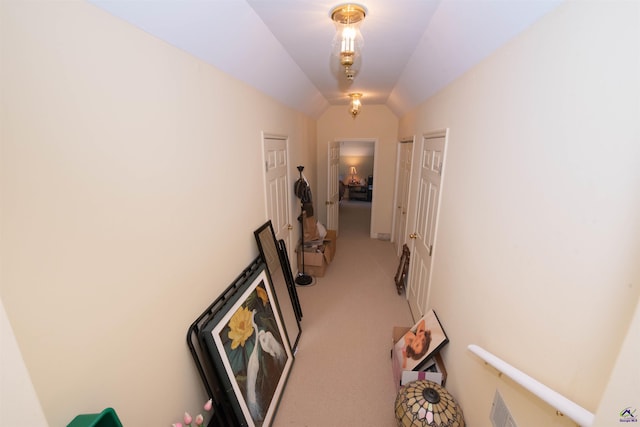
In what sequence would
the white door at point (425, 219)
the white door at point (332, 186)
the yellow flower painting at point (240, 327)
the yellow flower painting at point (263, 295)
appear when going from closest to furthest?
the yellow flower painting at point (240, 327) → the yellow flower painting at point (263, 295) → the white door at point (425, 219) → the white door at point (332, 186)

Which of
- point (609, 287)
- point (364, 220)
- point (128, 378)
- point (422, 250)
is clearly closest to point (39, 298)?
point (128, 378)

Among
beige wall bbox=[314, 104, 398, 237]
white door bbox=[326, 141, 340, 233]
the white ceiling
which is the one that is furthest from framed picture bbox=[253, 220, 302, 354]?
beige wall bbox=[314, 104, 398, 237]

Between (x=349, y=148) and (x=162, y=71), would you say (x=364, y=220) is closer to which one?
(x=349, y=148)

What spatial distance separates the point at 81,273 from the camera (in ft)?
2.89

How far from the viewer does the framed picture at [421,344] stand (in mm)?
1905

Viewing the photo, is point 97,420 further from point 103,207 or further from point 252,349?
point 252,349

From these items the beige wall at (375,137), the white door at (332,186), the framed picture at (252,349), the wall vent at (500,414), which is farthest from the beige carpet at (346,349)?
the beige wall at (375,137)

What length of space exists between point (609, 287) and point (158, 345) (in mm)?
1697

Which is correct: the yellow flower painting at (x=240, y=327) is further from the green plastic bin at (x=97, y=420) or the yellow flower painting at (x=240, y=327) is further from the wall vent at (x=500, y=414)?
the wall vent at (x=500, y=414)

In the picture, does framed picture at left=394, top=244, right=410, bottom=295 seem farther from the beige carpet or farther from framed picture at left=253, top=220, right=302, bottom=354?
framed picture at left=253, top=220, right=302, bottom=354

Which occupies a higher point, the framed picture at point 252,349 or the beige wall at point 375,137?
the beige wall at point 375,137

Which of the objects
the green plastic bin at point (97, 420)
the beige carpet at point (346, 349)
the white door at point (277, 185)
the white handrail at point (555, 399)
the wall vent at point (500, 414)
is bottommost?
the beige carpet at point (346, 349)

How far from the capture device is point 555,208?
0.92m

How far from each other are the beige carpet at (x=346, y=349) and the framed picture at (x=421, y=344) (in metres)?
0.29
